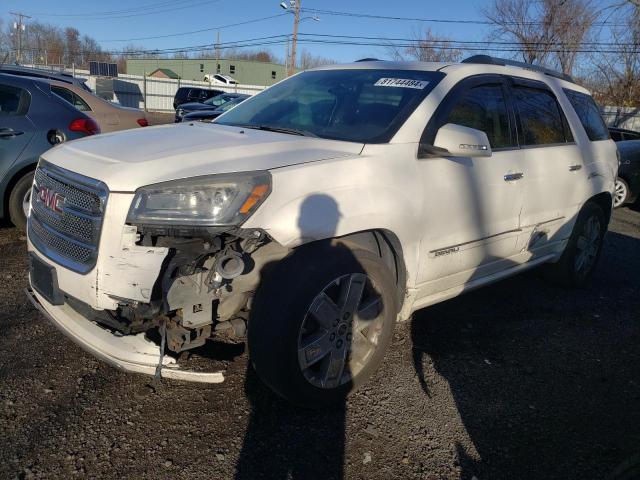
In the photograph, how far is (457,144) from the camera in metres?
3.04

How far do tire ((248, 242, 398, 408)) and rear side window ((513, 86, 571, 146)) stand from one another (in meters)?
1.89

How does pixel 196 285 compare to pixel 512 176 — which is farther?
pixel 512 176

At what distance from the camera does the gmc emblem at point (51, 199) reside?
2730 mm

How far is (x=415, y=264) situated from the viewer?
3168 mm

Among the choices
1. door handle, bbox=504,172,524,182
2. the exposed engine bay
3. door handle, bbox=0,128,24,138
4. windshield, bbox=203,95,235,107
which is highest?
Result: windshield, bbox=203,95,235,107

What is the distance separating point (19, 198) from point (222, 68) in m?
62.7

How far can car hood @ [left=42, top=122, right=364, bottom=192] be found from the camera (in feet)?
8.07

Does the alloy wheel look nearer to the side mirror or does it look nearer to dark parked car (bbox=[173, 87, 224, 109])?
the side mirror

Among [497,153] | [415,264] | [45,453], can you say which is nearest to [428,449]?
[415,264]

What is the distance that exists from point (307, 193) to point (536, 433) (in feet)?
5.79

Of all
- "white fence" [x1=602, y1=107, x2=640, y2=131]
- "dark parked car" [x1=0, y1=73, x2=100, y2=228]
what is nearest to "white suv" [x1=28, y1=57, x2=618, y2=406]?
"dark parked car" [x1=0, y1=73, x2=100, y2=228]

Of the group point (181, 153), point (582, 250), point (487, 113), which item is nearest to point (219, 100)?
point (582, 250)

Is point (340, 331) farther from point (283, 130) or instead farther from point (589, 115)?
point (589, 115)

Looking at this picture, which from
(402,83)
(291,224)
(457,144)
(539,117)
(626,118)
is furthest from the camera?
(626,118)
